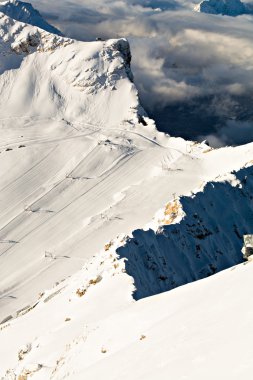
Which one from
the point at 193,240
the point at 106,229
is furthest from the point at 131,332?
the point at 106,229

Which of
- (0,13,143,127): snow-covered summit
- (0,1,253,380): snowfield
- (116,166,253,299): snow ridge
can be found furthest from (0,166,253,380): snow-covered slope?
(0,13,143,127): snow-covered summit

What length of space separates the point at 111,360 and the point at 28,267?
6084cm

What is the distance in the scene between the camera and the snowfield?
24.4 metres

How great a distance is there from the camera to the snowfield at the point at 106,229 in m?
24.4

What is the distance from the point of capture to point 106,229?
298 ft

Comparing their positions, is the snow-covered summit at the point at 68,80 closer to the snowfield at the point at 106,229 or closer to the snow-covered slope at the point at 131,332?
the snowfield at the point at 106,229

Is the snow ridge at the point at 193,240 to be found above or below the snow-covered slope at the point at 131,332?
below

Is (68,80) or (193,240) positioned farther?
(68,80)

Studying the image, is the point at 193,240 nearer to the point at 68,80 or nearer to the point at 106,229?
the point at 106,229

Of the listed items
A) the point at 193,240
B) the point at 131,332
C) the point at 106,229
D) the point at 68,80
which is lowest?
the point at 106,229

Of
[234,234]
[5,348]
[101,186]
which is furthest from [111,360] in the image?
[101,186]

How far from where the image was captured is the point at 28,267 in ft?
273

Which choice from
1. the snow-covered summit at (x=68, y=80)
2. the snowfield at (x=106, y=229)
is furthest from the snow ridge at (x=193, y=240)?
the snow-covered summit at (x=68, y=80)

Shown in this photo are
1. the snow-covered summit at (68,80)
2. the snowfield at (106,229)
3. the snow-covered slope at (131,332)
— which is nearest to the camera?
the snow-covered slope at (131,332)
